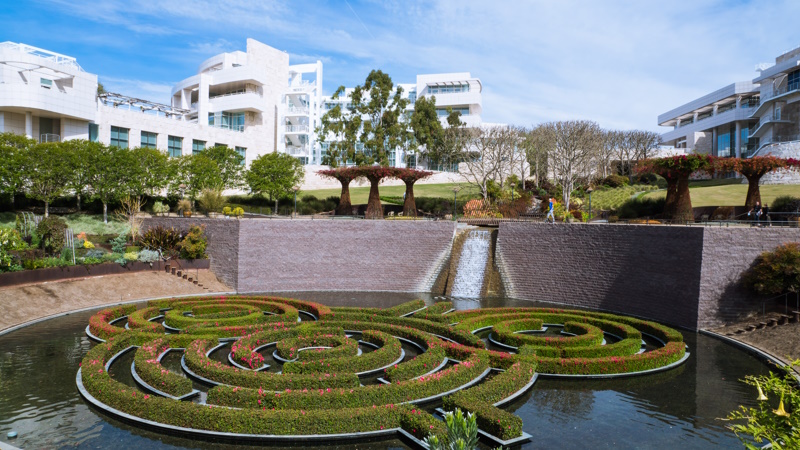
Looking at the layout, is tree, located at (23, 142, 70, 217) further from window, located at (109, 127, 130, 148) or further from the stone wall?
window, located at (109, 127, 130, 148)

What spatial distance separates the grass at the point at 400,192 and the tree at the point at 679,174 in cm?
3437

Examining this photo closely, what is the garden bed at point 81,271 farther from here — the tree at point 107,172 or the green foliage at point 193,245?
the tree at point 107,172

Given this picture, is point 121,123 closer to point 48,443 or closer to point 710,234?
point 48,443

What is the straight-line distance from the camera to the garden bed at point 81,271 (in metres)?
25.5

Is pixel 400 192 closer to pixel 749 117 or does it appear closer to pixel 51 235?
pixel 51 235

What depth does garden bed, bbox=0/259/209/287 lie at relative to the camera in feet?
83.6

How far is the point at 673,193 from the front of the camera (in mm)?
29578

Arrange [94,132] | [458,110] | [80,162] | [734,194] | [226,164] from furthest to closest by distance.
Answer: [458,110]
[226,164]
[94,132]
[734,194]
[80,162]

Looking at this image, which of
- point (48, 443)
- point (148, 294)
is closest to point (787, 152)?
point (148, 294)

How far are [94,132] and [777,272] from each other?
5210cm

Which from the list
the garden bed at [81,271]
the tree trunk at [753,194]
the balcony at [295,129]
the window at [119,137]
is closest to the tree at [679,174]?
the tree trunk at [753,194]

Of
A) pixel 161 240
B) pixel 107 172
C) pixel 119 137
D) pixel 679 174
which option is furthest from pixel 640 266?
pixel 119 137

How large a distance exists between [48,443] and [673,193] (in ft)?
99.3

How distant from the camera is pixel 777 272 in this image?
22094 millimetres
